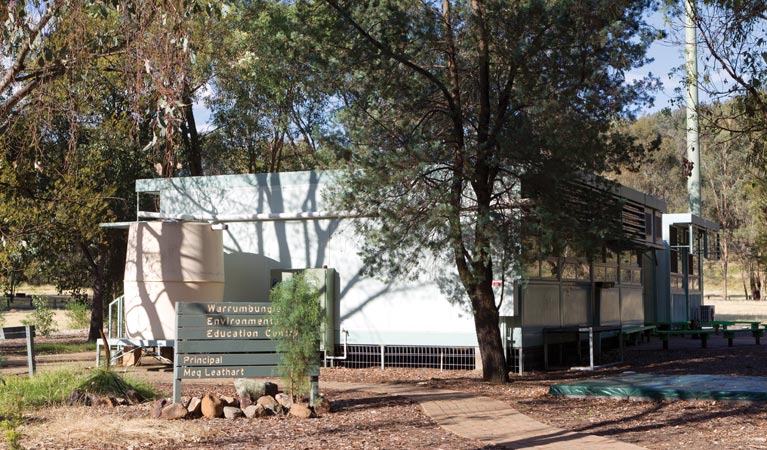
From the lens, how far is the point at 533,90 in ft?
40.2

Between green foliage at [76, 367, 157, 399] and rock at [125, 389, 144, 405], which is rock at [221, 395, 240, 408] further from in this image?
green foliage at [76, 367, 157, 399]

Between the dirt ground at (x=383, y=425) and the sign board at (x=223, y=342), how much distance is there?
76cm

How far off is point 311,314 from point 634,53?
562 cm

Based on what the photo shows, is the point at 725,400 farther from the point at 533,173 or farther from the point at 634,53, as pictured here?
the point at 634,53

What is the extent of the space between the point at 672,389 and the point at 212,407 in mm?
5565

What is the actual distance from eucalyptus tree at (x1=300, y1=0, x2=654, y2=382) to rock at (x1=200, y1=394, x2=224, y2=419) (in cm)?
372

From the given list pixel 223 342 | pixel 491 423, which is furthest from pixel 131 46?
pixel 491 423

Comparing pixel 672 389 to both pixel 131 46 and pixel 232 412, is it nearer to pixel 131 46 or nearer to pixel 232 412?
pixel 232 412

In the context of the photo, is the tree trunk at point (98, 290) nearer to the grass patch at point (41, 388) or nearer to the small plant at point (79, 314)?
the small plant at point (79, 314)

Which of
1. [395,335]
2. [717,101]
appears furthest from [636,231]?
[717,101]

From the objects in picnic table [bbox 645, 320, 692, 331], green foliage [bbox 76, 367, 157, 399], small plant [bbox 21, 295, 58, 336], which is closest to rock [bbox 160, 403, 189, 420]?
green foliage [bbox 76, 367, 157, 399]

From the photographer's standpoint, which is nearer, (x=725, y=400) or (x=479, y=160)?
(x=725, y=400)

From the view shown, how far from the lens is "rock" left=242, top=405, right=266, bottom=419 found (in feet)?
31.4

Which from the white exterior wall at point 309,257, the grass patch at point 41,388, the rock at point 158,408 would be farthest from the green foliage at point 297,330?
the white exterior wall at point 309,257
